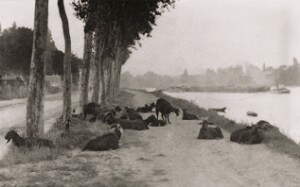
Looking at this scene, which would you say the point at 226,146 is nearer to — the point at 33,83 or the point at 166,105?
the point at 33,83

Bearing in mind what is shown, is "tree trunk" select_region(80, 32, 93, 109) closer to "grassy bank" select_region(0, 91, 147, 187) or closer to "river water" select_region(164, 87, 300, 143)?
"river water" select_region(164, 87, 300, 143)

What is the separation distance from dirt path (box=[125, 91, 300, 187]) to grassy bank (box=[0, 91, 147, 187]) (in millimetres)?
880

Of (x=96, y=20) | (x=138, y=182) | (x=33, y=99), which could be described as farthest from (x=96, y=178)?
(x=96, y=20)

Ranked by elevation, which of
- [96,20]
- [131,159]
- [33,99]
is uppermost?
[96,20]

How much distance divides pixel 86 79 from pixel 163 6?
18.7 ft

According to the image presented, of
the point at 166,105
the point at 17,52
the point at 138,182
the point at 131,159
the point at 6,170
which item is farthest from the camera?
the point at 17,52

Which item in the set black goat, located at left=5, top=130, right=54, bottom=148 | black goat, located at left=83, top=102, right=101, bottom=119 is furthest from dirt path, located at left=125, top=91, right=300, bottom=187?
black goat, located at left=83, top=102, right=101, bottom=119

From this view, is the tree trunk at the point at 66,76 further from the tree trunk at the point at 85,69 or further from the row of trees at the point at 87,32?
the tree trunk at the point at 85,69

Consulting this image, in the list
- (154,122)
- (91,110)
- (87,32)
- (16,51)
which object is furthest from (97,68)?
(16,51)

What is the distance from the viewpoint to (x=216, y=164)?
442 inches

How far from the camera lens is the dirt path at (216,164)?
9.30 metres

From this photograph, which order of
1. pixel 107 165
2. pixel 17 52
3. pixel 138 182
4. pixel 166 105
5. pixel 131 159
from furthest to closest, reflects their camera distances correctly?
1. pixel 17 52
2. pixel 166 105
3. pixel 131 159
4. pixel 107 165
5. pixel 138 182

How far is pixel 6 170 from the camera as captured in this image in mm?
10297

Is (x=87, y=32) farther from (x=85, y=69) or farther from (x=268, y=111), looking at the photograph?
(x=268, y=111)
